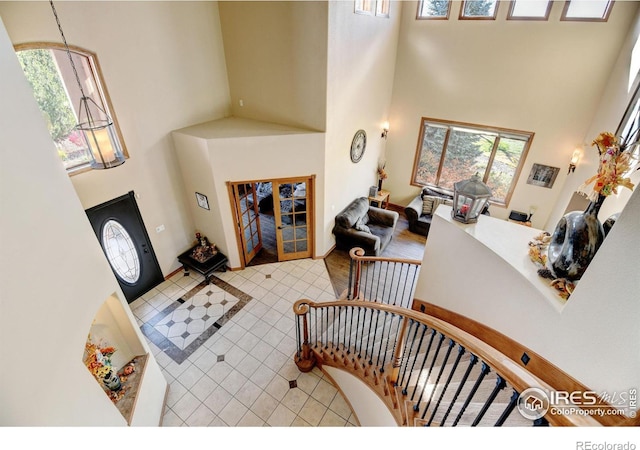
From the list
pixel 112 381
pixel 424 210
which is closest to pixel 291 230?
pixel 424 210

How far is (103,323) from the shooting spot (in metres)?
3.45

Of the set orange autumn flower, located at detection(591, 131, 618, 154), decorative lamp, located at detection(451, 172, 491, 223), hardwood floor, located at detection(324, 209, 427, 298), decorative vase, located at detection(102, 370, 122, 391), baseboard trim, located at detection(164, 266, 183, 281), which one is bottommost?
hardwood floor, located at detection(324, 209, 427, 298)

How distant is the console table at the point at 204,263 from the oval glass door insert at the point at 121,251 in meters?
0.82

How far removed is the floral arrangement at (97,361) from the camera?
120 inches

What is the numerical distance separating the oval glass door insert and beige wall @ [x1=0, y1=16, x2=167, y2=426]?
7.69 feet

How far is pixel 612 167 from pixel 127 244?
6.11 m

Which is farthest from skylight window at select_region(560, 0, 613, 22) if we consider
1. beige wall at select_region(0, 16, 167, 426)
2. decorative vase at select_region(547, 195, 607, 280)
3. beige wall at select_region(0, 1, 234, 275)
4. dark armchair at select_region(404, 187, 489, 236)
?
beige wall at select_region(0, 16, 167, 426)

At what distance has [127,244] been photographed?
5086 mm

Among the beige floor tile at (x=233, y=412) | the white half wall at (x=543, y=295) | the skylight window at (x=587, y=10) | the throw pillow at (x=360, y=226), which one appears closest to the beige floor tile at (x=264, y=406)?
the beige floor tile at (x=233, y=412)

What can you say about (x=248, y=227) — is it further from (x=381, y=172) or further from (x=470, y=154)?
(x=470, y=154)

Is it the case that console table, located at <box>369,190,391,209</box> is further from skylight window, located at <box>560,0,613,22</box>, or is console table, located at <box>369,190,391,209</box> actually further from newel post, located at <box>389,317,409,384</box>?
newel post, located at <box>389,317,409,384</box>

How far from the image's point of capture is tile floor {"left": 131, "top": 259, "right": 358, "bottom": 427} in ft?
12.5

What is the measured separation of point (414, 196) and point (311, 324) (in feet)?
16.8
